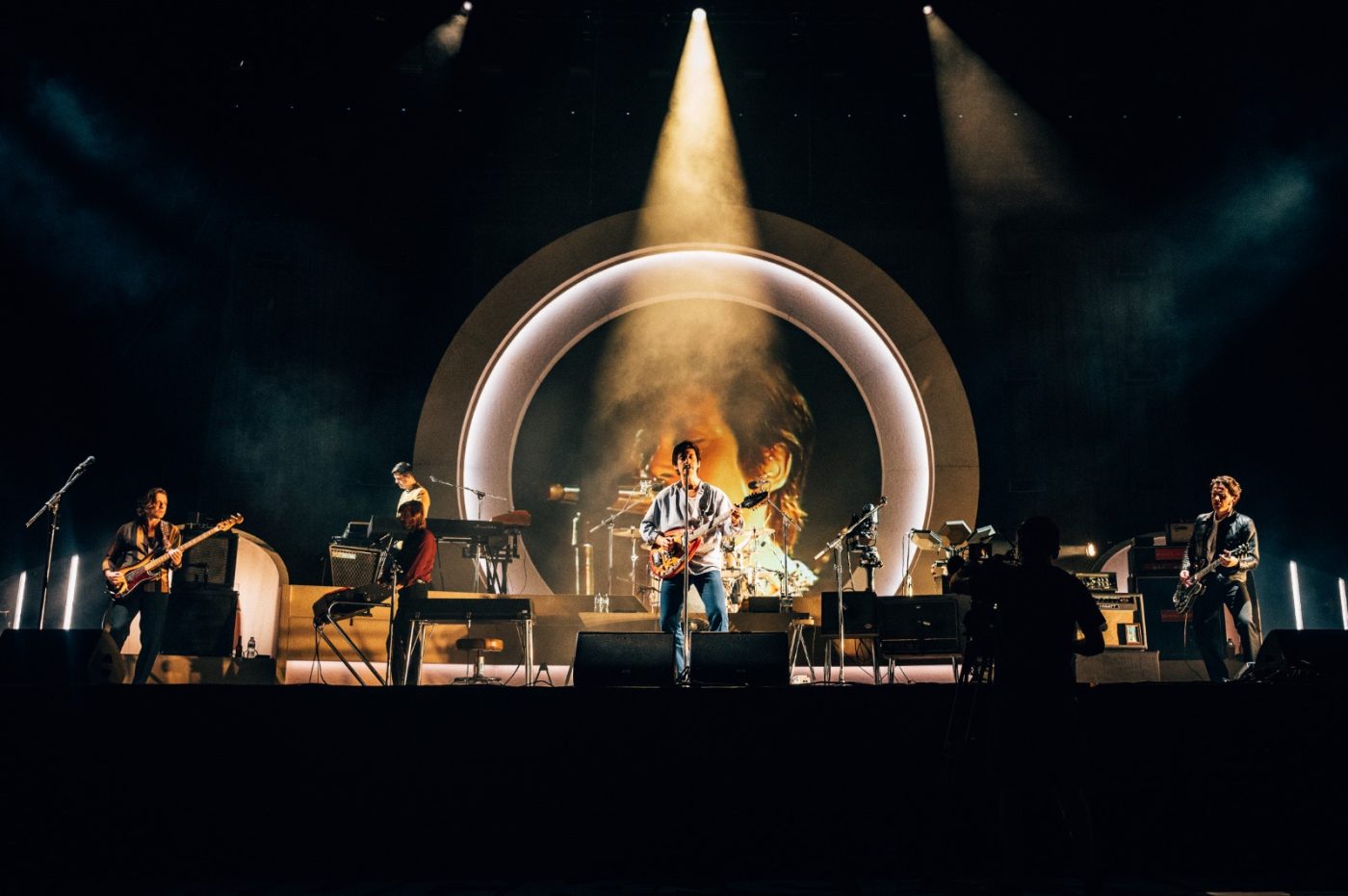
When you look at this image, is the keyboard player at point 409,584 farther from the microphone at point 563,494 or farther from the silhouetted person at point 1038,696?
the silhouetted person at point 1038,696

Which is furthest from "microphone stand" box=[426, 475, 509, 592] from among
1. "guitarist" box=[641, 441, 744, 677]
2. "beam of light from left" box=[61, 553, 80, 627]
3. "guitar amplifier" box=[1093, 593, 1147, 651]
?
"guitar amplifier" box=[1093, 593, 1147, 651]

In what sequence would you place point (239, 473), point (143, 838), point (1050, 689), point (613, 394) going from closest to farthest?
point (1050, 689) → point (143, 838) → point (239, 473) → point (613, 394)

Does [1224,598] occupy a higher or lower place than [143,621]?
higher

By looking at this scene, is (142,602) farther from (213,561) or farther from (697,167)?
(697,167)

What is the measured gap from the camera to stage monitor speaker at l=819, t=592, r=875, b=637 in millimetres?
7371

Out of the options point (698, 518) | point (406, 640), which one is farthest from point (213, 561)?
point (698, 518)

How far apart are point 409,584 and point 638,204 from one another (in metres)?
5.77

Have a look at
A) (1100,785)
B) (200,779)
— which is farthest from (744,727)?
(200,779)

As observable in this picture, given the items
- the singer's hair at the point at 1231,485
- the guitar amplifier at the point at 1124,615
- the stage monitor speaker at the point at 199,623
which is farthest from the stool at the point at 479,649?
the singer's hair at the point at 1231,485

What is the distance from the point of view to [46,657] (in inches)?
201

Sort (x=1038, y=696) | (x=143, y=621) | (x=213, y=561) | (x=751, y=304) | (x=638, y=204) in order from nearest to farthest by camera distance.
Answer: (x=1038, y=696), (x=143, y=621), (x=213, y=561), (x=638, y=204), (x=751, y=304)

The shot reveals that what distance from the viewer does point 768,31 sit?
11.1 metres

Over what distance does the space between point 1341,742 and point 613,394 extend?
28.3 ft

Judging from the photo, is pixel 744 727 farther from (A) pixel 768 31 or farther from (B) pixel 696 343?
(A) pixel 768 31
